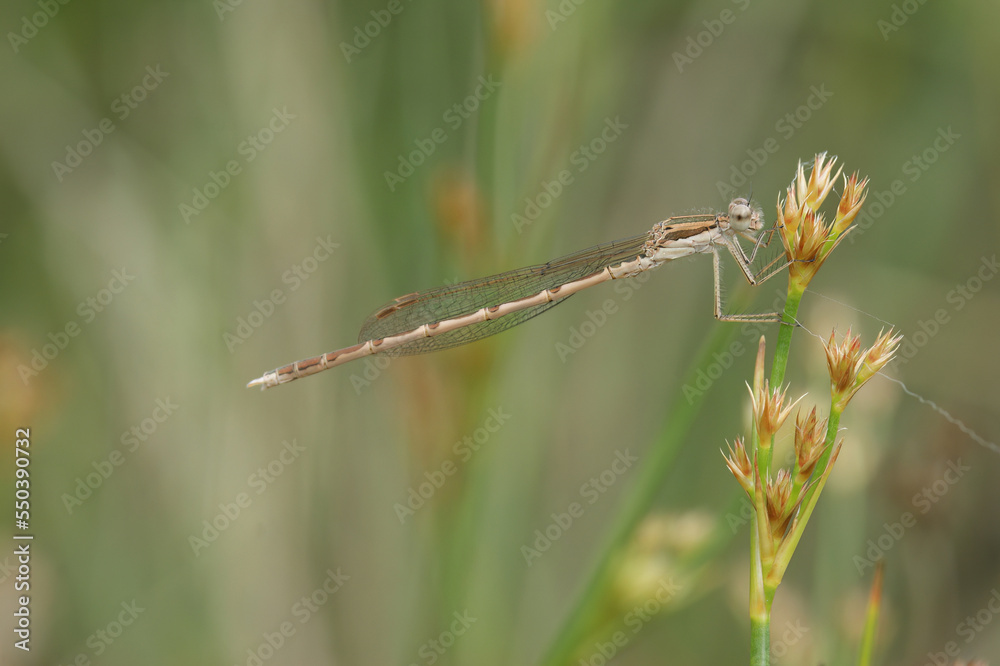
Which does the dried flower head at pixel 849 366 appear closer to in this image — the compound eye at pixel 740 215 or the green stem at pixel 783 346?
the green stem at pixel 783 346

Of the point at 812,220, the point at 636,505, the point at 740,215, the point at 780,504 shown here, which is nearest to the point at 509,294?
the point at 740,215

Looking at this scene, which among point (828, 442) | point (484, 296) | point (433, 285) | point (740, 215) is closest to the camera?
point (828, 442)

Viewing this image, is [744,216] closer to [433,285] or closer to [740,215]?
[740,215]

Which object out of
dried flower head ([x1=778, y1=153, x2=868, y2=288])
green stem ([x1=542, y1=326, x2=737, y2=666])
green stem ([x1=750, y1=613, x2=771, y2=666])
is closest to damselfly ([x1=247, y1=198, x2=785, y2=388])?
green stem ([x1=542, y1=326, x2=737, y2=666])

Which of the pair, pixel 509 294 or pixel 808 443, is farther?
pixel 509 294

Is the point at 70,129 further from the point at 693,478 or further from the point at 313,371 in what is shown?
the point at 693,478

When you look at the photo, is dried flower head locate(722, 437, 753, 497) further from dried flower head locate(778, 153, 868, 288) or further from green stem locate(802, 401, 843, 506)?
dried flower head locate(778, 153, 868, 288)

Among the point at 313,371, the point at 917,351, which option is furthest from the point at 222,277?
the point at 917,351

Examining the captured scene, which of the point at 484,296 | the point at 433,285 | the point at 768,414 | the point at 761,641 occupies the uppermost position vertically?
the point at 433,285
